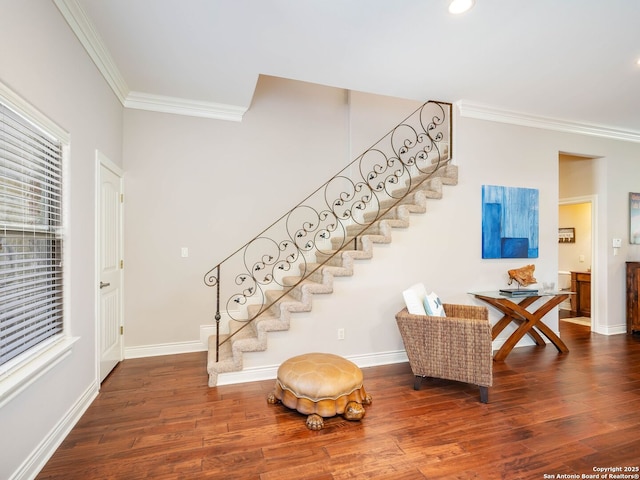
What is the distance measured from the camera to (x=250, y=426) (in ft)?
7.88

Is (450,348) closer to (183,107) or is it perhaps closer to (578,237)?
(183,107)

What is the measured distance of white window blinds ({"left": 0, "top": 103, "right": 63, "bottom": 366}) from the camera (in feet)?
5.66

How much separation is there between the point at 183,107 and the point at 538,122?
14.4 ft

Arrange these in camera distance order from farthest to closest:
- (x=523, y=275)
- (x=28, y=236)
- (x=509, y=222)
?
(x=509, y=222) < (x=523, y=275) < (x=28, y=236)

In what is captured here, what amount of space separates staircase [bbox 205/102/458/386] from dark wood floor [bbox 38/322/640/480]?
0.56 metres

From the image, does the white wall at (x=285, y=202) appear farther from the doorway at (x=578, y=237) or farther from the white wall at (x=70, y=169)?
the doorway at (x=578, y=237)

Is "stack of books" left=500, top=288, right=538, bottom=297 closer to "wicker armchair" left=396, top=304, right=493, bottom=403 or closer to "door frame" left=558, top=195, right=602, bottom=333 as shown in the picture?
"wicker armchair" left=396, top=304, right=493, bottom=403

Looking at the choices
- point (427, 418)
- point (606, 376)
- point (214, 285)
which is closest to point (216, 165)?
point (214, 285)

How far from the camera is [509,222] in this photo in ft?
14.1

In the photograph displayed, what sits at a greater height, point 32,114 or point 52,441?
point 32,114

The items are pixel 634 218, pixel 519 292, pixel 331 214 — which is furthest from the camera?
pixel 634 218

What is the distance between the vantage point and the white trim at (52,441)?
5.95 feet

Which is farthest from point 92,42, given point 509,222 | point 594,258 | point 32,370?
point 594,258

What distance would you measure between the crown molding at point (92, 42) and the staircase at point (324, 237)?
1.99 metres
